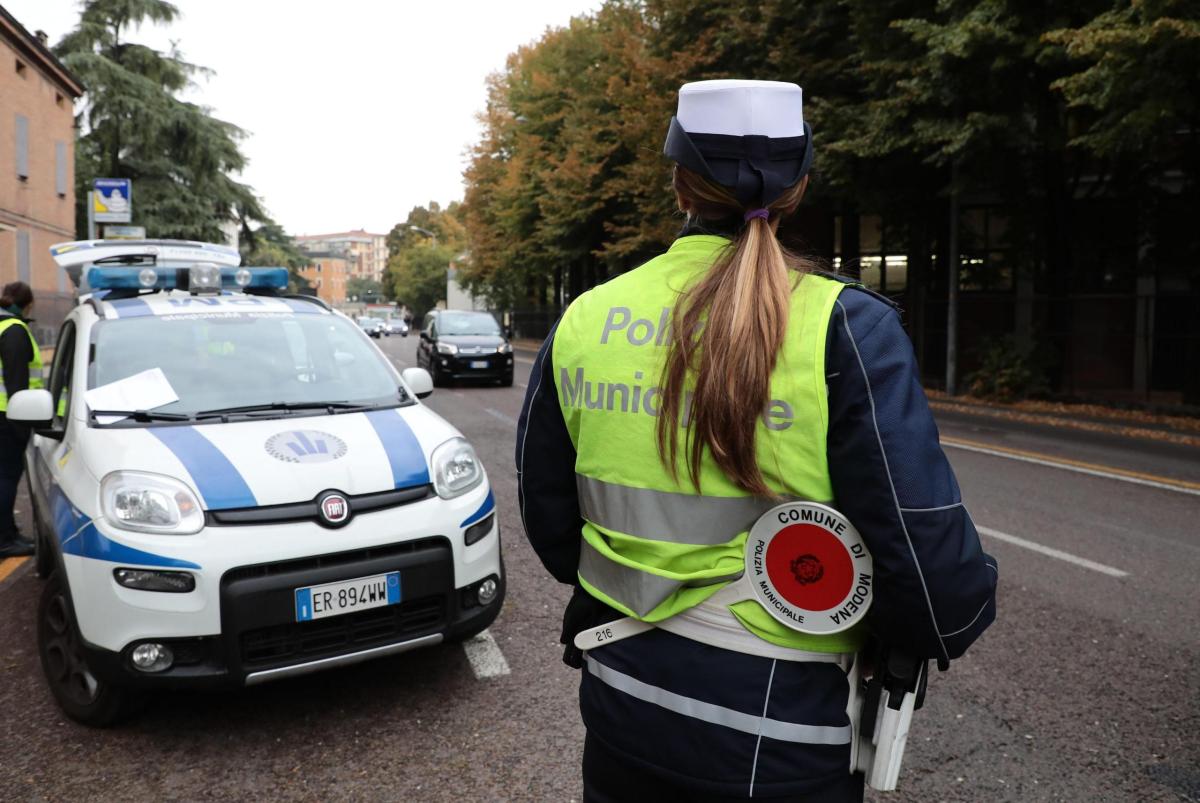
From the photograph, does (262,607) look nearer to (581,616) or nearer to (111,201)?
(581,616)

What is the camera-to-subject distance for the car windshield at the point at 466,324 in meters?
21.5

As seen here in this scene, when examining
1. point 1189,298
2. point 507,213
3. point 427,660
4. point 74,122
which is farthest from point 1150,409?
point 74,122

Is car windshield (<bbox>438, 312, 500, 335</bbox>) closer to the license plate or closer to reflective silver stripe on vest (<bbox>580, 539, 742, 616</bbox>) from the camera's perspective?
the license plate

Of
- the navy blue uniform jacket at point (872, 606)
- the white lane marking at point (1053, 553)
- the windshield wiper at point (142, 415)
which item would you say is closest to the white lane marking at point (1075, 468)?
the white lane marking at point (1053, 553)

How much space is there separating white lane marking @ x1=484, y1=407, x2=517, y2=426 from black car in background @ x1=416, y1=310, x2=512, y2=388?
182 inches

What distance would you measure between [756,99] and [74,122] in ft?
124

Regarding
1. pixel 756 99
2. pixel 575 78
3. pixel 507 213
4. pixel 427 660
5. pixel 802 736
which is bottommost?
pixel 427 660

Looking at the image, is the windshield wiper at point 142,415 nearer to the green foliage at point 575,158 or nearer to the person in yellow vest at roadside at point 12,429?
the person in yellow vest at roadside at point 12,429

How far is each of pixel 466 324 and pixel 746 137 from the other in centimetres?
2069

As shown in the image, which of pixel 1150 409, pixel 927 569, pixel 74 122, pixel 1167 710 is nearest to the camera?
pixel 927 569

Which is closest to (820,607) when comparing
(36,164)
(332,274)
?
(36,164)

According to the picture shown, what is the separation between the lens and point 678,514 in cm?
157

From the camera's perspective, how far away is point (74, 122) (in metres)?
33.1

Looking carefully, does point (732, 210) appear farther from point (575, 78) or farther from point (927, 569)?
point (575, 78)
